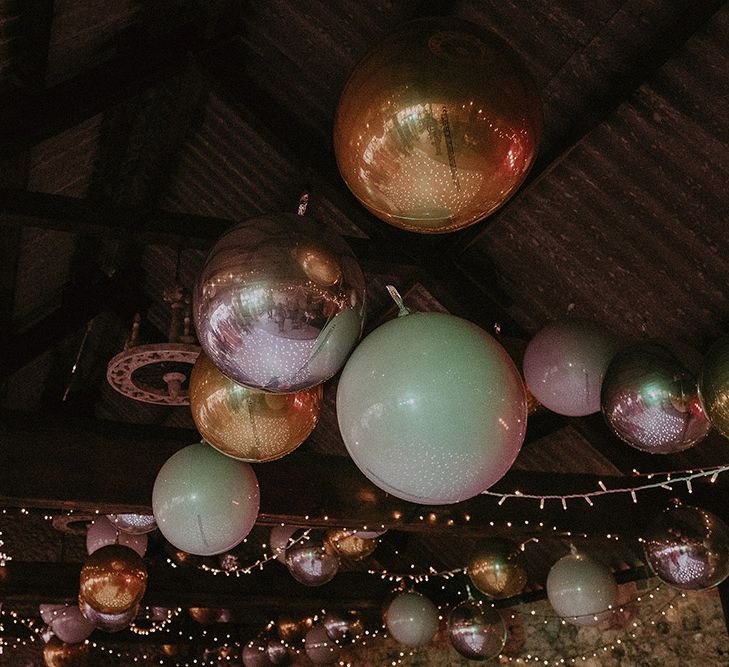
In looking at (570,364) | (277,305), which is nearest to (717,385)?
(570,364)

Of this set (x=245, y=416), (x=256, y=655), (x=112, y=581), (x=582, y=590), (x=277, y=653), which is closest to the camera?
(x=245, y=416)

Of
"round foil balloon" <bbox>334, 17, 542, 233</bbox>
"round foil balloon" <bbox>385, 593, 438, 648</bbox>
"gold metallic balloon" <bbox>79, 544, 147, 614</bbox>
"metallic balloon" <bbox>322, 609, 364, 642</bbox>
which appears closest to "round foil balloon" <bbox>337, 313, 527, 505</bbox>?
"round foil balloon" <bbox>334, 17, 542, 233</bbox>

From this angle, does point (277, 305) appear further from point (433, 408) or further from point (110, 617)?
point (110, 617)

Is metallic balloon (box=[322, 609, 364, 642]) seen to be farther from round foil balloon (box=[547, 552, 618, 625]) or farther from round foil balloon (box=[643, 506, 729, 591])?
round foil balloon (box=[643, 506, 729, 591])

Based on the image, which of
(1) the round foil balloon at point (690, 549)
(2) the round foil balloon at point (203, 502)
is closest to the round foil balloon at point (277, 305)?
(2) the round foil balloon at point (203, 502)

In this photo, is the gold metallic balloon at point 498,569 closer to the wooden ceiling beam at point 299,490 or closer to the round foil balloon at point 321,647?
the wooden ceiling beam at point 299,490

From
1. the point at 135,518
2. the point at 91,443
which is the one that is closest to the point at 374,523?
the point at 135,518

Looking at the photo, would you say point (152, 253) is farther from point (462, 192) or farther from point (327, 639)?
point (462, 192)

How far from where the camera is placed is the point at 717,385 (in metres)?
1.90

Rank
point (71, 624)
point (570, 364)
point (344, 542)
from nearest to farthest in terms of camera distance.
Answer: point (570, 364), point (344, 542), point (71, 624)

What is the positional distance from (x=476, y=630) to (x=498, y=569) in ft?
2.90

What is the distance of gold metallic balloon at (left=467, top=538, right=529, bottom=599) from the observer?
4.33 meters

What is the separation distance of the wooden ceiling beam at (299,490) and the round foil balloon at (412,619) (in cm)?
119

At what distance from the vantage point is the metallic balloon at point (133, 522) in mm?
4363
